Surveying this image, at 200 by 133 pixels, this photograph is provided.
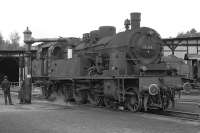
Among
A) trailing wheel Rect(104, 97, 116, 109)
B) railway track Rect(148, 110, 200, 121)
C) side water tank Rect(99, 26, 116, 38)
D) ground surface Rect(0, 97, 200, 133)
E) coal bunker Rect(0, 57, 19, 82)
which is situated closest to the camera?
ground surface Rect(0, 97, 200, 133)

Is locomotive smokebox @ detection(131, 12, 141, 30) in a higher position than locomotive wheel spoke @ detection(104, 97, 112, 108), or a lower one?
higher

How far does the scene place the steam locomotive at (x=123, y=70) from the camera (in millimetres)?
15420

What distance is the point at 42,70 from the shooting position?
23.4 meters

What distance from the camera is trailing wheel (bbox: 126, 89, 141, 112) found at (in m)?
15.5

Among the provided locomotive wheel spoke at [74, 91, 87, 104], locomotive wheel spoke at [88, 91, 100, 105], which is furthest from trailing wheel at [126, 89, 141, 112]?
locomotive wheel spoke at [74, 91, 87, 104]

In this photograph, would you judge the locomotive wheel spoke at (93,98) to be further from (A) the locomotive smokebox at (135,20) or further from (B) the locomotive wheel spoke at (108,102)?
(A) the locomotive smokebox at (135,20)

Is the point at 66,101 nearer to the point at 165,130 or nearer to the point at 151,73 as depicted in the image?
the point at 151,73

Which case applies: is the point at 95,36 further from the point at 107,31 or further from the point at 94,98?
the point at 94,98

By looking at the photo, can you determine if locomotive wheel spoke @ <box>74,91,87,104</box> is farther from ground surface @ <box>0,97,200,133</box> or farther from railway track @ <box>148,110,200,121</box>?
ground surface @ <box>0,97,200,133</box>

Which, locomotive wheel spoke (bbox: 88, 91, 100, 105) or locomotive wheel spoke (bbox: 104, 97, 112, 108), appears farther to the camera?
locomotive wheel spoke (bbox: 88, 91, 100, 105)

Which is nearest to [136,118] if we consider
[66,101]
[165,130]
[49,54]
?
[165,130]

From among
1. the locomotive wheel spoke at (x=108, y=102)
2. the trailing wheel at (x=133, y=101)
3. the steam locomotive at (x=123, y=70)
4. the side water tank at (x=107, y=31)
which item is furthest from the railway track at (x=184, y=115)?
the side water tank at (x=107, y=31)

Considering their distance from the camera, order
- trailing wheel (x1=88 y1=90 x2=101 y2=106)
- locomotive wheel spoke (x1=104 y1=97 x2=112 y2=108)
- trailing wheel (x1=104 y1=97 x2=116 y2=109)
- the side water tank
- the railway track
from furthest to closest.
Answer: the side water tank, trailing wheel (x1=88 y1=90 x2=101 y2=106), locomotive wheel spoke (x1=104 y1=97 x2=112 y2=108), trailing wheel (x1=104 y1=97 x2=116 y2=109), the railway track

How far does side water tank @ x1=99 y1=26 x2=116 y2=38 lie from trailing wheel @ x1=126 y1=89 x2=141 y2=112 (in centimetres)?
425
